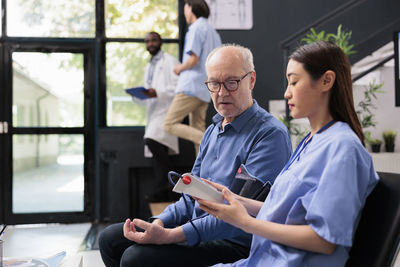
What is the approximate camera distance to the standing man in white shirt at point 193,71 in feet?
11.7

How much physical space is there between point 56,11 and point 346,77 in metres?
4.10

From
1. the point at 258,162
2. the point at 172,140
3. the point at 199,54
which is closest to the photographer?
the point at 258,162

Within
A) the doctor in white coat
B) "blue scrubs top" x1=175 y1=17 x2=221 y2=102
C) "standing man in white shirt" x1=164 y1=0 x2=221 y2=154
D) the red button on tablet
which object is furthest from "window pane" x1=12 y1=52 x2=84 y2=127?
the red button on tablet

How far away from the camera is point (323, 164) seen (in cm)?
95

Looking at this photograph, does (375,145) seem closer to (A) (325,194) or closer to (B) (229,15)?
(B) (229,15)

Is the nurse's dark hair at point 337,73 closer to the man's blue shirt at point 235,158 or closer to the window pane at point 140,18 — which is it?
the man's blue shirt at point 235,158

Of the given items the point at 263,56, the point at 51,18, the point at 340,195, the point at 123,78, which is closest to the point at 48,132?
the point at 123,78

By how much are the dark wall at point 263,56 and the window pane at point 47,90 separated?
1.54 feet

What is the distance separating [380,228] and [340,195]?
12cm

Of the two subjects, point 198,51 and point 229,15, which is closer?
point 198,51

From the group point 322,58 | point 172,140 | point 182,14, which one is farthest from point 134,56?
point 322,58

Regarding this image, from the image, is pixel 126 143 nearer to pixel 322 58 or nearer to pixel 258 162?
pixel 258 162

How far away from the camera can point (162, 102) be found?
4.04 m

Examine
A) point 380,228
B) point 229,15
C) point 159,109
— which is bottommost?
point 380,228
